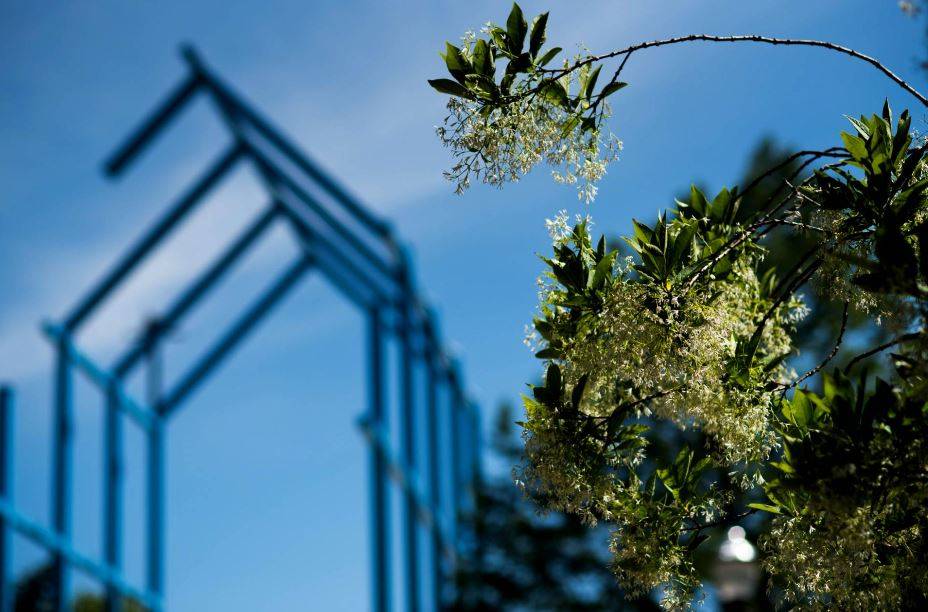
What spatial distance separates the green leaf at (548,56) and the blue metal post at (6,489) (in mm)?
7480

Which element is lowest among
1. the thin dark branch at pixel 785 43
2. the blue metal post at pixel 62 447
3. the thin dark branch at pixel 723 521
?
the thin dark branch at pixel 723 521

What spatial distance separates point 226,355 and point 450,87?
1035 cm

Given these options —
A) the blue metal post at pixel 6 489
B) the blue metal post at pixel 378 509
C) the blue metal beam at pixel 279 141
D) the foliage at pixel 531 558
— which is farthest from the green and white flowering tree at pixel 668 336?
the foliage at pixel 531 558

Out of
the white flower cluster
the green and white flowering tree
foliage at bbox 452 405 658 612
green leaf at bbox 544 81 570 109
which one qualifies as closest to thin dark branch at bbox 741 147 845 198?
the green and white flowering tree

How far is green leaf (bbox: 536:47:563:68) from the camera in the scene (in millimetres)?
2931

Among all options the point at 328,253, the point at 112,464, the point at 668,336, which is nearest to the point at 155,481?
the point at 112,464

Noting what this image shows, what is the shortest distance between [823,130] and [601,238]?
0.87m

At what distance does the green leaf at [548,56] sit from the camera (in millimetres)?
2931

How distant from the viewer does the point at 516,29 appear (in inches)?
114

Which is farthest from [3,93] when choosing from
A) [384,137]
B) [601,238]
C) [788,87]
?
[601,238]

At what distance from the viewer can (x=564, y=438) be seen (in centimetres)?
292

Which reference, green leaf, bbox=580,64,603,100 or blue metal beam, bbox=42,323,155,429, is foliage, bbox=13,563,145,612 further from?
green leaf, bbox=580,64,603,100

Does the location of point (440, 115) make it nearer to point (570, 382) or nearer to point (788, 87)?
point (570, 382)

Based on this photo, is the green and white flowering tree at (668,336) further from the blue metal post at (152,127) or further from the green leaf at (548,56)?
the blue metal post at (152,127)
